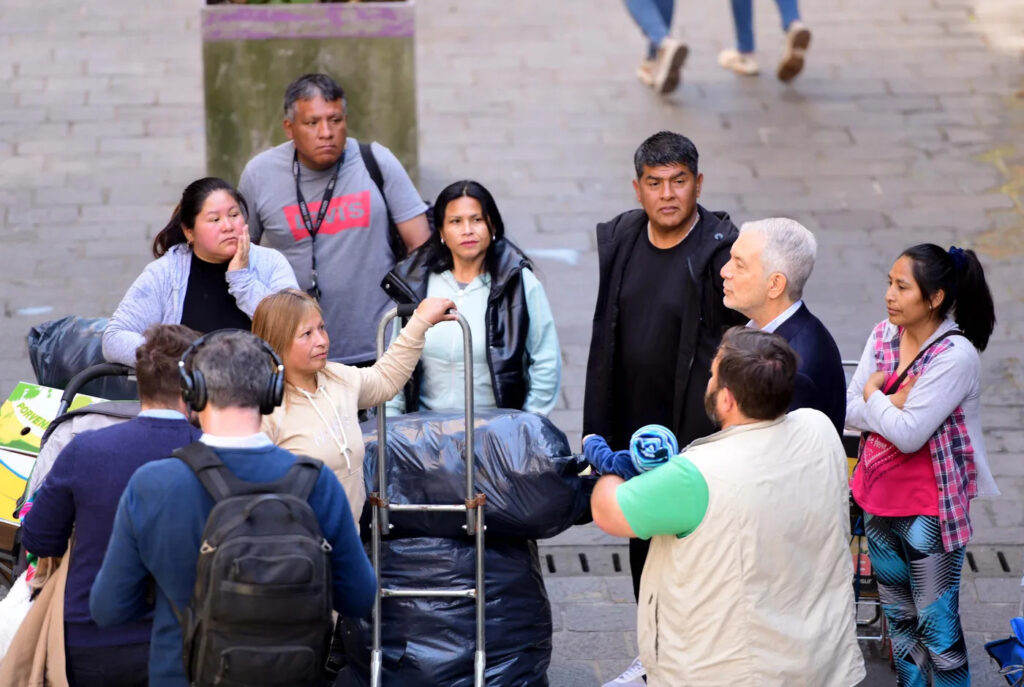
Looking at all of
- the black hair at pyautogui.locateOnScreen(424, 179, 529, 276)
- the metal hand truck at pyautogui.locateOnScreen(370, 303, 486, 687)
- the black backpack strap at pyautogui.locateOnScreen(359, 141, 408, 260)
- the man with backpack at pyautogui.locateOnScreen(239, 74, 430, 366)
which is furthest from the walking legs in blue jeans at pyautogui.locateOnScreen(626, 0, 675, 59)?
the metal hand truck at pyautogui.locateOnScreen(370, 303, 486, 687)

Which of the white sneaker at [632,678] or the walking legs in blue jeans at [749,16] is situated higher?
the walking legs in blue jeans at [749,16]

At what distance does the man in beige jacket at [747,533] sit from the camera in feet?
11.8

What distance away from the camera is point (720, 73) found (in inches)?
432

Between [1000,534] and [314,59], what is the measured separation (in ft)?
15.7

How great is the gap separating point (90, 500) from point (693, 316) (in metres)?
2.12

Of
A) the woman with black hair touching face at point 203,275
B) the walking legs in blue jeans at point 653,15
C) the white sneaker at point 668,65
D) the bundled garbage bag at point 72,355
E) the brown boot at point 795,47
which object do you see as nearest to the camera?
the woman with black hair touching face at point 203,275

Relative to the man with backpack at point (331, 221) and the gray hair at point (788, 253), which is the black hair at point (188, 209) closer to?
the man with backpack at point (331, 221)

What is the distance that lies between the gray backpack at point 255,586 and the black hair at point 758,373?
1120 millimetres

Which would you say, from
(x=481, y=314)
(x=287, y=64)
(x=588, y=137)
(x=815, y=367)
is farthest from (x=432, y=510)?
(x=588, y=137)

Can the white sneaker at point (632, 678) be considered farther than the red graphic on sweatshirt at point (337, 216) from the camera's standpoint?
No

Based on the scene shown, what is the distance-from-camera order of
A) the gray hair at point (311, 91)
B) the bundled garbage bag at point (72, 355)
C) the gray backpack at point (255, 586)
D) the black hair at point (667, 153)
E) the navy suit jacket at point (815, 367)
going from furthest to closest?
the gray hair at point (311, 91)
the bundled garbage bag at point (72, 355)
the black hair at point (667, 153)
the navy suit jacket at point (815, 367)
the gray backpack at point (255, 586)

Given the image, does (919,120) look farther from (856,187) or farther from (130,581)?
(130,581)

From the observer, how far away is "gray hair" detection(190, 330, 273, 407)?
3.34 m

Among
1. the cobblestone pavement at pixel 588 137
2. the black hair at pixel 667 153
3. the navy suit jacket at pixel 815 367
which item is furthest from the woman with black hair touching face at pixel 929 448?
the cobblestone pavement at pixel 588 137
